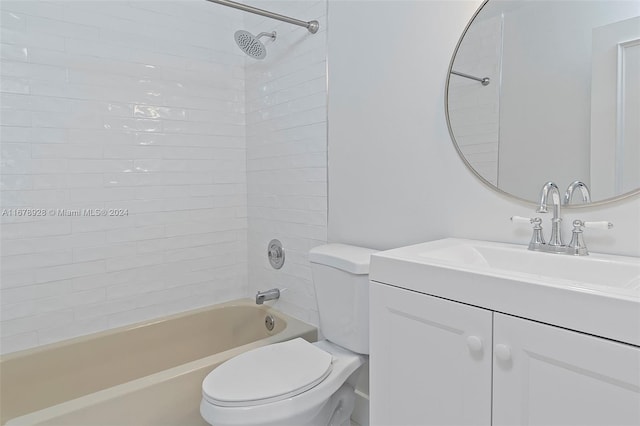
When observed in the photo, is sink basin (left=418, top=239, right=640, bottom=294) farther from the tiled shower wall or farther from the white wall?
the tiled shower wall

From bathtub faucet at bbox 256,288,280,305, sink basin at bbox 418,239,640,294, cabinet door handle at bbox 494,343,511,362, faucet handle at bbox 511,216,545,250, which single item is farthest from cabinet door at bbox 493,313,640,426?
bathtub faucet at bbox 256,288,280,305

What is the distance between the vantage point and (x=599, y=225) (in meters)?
1.14

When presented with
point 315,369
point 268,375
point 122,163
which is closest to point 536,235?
point 315,369

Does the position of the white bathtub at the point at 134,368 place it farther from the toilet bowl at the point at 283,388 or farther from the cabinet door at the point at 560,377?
the cabinet door at the point at 560,377

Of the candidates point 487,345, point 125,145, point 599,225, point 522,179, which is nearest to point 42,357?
A: point 125,145

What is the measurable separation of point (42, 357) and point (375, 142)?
5.96 ft

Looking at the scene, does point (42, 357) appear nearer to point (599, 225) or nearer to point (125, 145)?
point (125, 145)

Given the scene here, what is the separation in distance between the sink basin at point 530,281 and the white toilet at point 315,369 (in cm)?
39

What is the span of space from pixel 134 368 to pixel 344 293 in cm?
126

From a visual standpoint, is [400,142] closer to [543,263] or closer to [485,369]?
[543,263]

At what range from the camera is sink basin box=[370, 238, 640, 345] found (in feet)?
2.60

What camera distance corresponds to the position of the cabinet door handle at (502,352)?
93 cm

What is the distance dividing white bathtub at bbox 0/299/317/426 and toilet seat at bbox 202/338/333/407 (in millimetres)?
226

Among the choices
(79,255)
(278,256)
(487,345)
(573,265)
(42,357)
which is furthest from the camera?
(278,256)
